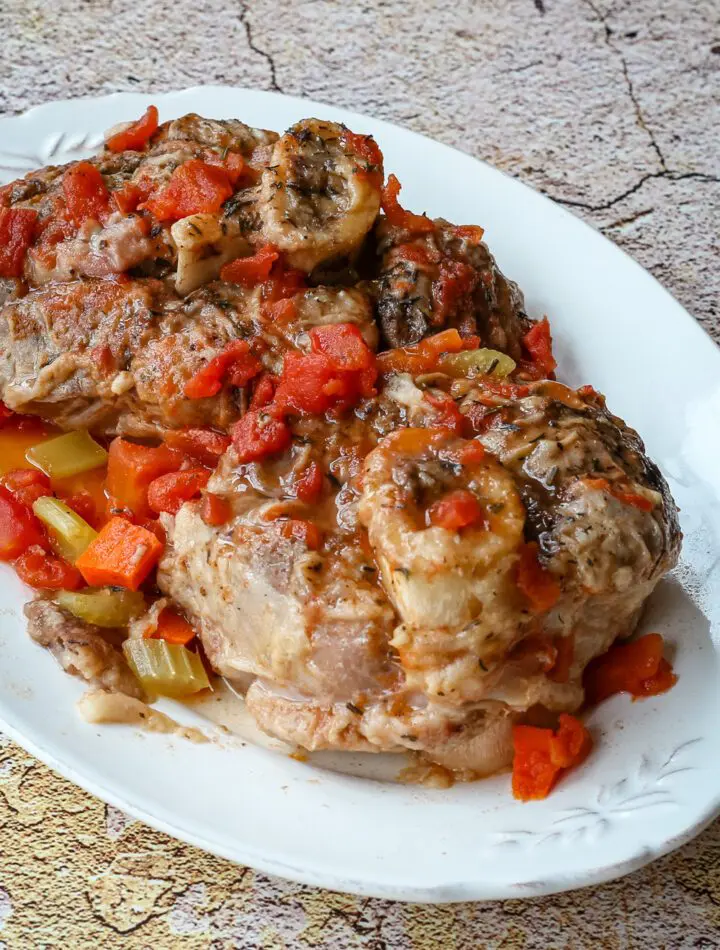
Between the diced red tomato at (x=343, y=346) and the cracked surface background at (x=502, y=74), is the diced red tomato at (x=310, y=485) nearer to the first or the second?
the diced red tomato at (x=343, y=346)

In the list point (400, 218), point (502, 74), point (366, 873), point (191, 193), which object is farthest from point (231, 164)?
point (502, 74)

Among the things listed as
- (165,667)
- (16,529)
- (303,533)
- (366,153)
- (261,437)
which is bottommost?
(165,667)

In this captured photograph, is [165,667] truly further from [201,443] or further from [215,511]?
[201,443]

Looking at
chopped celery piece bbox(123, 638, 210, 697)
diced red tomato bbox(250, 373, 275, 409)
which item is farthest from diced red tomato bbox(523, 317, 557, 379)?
chopped celery piece bbox(123, 638, 210, 697)

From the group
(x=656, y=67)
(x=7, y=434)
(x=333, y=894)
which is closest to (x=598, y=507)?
(x=333, y=894)

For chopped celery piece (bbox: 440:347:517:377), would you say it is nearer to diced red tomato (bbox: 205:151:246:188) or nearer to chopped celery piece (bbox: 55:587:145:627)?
diced red tomato (bbox: 205:151:246:188)

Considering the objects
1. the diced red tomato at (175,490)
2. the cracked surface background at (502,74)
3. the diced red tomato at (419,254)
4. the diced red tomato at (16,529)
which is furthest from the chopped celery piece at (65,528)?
the cracked surface background at (502,74)

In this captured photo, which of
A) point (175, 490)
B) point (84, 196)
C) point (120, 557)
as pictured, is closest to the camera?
point (120, 557)
